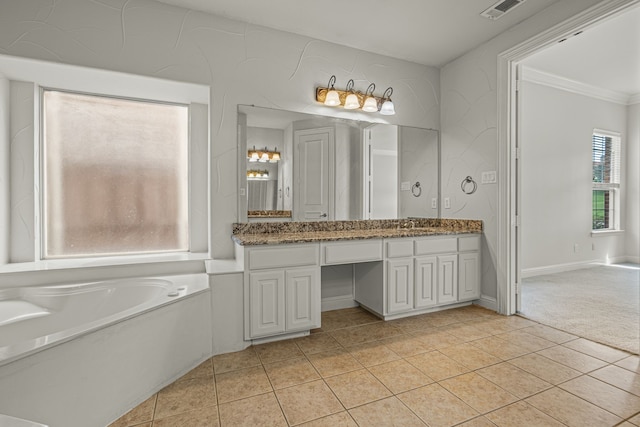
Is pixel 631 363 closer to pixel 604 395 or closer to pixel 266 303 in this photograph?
pixel 604 395

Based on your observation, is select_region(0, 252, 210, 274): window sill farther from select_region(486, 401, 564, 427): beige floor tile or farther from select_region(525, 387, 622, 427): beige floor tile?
select_region(525, 387, 622, 427): beige floor tile

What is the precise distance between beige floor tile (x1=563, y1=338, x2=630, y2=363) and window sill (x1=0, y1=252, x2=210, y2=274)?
2.90 metres

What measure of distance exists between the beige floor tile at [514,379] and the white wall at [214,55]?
2.07 metres

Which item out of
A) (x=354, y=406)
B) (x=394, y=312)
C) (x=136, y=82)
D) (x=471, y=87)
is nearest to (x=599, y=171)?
(x=471, y=87)

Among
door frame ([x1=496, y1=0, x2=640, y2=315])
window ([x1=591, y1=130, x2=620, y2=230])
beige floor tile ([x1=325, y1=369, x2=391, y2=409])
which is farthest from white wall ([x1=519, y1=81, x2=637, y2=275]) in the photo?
beige floor tile ([x1=325, y1=369, x2=391, y2=409])

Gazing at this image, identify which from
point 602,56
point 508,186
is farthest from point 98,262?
point 602,56

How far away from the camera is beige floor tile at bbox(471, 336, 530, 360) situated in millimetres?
2123

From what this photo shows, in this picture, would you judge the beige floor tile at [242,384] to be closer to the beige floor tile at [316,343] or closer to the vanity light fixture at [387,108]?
the beige floor tile at [316,343]

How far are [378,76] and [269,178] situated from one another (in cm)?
158

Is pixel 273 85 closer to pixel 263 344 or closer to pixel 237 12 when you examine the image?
pixel 237 12

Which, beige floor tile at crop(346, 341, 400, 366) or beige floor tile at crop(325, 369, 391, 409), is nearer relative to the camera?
beige floor tile at crop(325, 369, 391, 409)

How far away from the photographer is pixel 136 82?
2492 mm

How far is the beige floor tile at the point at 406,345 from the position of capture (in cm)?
218

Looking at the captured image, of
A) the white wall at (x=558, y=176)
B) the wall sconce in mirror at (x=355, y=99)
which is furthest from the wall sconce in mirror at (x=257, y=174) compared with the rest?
the white wall at (x=558, y=176)
